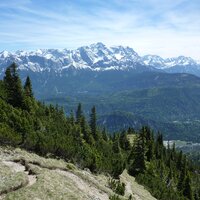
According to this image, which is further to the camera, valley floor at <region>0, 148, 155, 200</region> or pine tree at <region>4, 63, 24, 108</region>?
pine tree at <region>4, 63, 24, 108</region>

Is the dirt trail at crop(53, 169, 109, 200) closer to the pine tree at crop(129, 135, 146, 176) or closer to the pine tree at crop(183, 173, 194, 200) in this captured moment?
the pine tree at crop(129, 135, 146, 176)

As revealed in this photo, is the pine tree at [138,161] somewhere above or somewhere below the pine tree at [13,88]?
below

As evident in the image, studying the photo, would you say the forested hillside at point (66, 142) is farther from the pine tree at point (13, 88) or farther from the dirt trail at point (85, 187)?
the dirt trail at point (85, 187)

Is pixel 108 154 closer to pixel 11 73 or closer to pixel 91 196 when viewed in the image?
pixel 11 73

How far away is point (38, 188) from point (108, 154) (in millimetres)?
63192

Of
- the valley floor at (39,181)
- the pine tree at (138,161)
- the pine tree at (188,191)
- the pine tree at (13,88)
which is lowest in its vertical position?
the pine tree at (188,191)

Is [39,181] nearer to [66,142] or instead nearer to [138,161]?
[66,142]

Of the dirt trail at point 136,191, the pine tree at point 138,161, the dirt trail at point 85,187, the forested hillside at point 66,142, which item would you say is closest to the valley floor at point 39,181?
the dirt trail at point 85,187

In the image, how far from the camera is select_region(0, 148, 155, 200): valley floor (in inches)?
1656

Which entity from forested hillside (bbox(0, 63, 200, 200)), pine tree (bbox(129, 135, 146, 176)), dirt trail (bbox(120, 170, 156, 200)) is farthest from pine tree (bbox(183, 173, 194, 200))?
dirt trail (bbox(120, 170, 156, 200))

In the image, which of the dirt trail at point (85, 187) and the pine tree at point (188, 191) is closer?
the dirt trail at point (85, 187)

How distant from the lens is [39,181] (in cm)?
4594

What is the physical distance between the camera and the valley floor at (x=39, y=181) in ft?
138

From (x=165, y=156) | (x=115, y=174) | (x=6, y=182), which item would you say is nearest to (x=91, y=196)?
(x=6, y=182)
